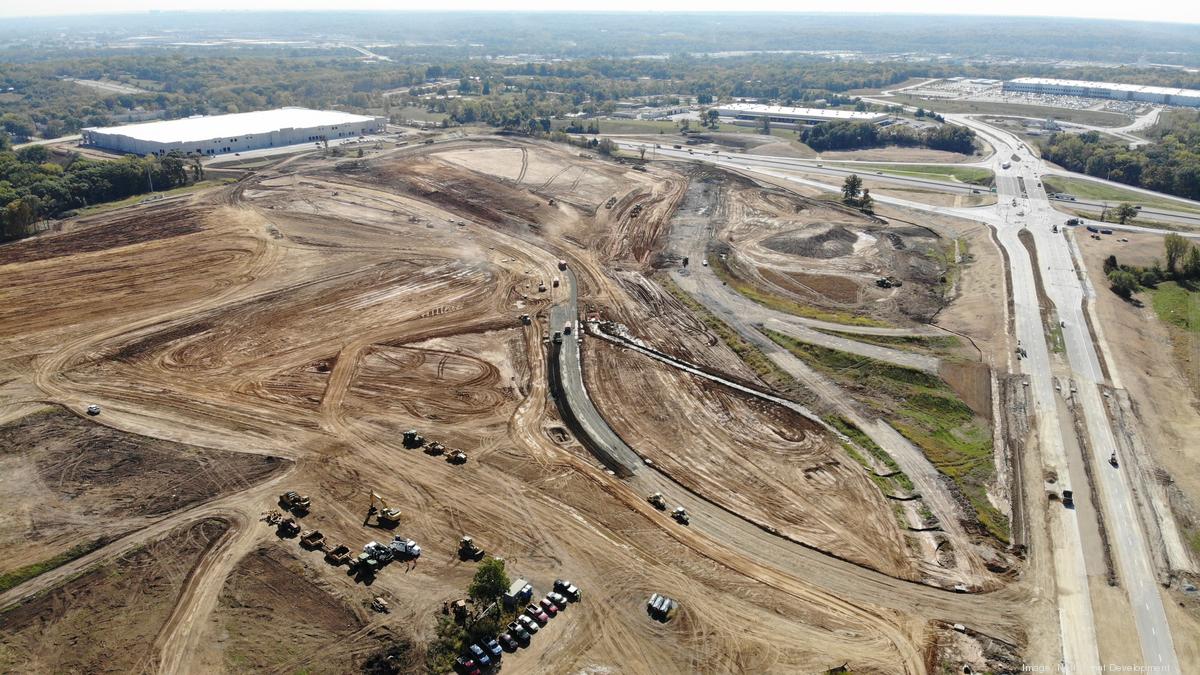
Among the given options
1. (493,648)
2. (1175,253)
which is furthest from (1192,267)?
(493,648)

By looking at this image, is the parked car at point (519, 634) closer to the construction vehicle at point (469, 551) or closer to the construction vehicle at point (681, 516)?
the construction vehicle at point (469, 551)

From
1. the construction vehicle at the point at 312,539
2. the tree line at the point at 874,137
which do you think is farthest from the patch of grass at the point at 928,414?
the tree line at the point at 874,137

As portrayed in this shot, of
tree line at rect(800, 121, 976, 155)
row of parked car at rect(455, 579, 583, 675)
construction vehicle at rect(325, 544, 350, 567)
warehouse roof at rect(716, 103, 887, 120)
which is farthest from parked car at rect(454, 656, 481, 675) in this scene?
warehouse roof at rect(716, 103, 887, 120)

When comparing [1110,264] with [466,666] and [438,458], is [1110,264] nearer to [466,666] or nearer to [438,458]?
[438,458]

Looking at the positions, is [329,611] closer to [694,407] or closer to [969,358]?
[694,407]

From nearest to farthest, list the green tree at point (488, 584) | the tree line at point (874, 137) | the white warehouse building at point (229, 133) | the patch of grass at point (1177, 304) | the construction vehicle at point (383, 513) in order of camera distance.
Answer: the green tree at point (488, 584)
the construction vehicle at point (383, 513)
the patch of grass at point (1177, 304)
the white warehouse building at point (229, 133)
the tree line at point (874, 137)

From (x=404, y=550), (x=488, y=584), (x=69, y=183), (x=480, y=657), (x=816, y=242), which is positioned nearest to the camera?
(x=480, y=657)
